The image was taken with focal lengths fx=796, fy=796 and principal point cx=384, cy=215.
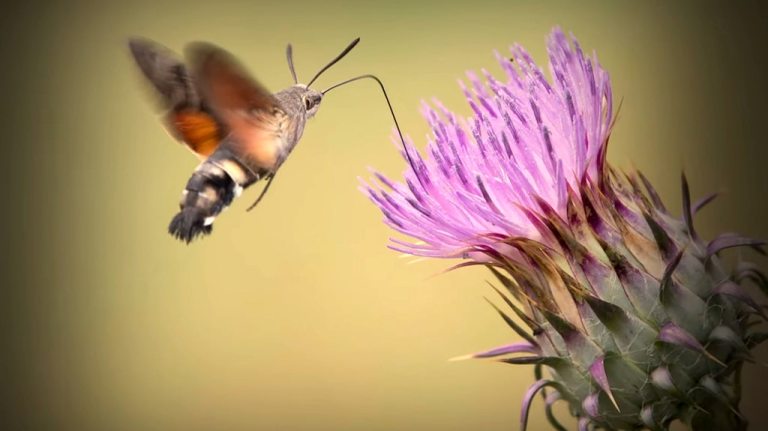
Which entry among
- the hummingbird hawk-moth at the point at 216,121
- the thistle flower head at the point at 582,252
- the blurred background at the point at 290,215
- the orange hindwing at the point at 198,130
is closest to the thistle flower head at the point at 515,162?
the thistle flower head at the point at 582,252

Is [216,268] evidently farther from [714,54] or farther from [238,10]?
[714,54]

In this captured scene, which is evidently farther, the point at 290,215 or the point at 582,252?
the point at 290,215

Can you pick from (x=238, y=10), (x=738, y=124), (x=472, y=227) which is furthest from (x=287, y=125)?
(x=238, y=10)

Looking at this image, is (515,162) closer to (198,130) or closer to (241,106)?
(241,106)

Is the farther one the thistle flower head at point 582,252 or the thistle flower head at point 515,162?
the thistle flower head at point 515,162

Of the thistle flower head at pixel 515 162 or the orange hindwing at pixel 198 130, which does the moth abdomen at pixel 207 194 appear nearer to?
the orange hindwing at pixel 198 130

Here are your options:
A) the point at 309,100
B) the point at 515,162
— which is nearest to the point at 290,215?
the point at 309,100
